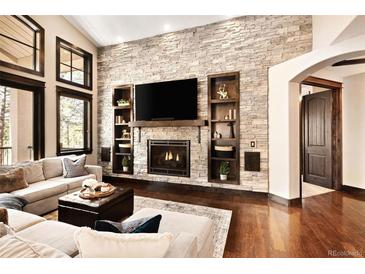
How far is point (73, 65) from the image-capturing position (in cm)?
480

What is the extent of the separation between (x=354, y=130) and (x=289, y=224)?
118 inches

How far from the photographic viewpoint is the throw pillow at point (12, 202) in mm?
2337

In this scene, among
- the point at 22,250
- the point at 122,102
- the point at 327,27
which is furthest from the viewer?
the point at 122,102

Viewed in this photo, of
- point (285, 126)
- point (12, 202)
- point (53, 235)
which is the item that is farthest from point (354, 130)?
point (12, 202)

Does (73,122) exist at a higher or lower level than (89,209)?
higher

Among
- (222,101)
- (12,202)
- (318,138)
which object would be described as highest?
(222,101)

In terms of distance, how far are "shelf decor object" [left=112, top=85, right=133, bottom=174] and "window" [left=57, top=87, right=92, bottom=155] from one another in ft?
2.22

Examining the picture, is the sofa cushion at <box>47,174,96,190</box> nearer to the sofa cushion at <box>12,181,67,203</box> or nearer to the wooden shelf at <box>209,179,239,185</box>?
the sofa cushion at <box>12,181,67,203</box>

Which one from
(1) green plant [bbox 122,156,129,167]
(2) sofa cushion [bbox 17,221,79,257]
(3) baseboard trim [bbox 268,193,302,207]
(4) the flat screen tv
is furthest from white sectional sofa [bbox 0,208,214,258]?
(1) green plant [bbox 122,156,129,167]

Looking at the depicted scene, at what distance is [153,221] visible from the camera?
43.4 inches

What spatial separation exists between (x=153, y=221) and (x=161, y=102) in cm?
369

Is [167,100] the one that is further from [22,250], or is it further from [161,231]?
[22,250]
